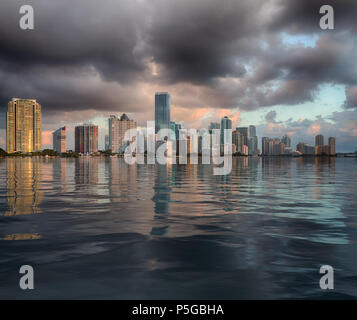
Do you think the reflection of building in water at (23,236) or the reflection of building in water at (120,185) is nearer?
the reflection of building in water at (23,236)

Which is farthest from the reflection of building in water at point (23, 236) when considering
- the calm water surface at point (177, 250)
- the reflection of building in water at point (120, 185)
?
the reflection of building in water at point (120, 185)

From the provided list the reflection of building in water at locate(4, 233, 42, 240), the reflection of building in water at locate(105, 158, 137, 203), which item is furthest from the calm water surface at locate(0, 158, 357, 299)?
the reflection of building in water at locate(105, 158, 137, 203)

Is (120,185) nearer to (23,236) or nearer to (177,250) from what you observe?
(23,236)

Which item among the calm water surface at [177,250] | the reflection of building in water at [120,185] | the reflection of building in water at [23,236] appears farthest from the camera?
the reflection of building in water at [120,185]

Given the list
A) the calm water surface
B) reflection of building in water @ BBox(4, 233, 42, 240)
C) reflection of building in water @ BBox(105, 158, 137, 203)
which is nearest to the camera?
the calm water surface

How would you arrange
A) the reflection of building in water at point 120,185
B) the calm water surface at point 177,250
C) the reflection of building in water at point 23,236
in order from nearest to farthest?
the calm water surface at point 177,250
the reflection of building in water at point 23,236
the reflection of building in water at point 120,185

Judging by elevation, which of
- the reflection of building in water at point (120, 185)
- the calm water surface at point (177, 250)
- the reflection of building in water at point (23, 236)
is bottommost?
the calm water surface at point (177, 250)

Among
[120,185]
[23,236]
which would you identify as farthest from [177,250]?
[120,185]

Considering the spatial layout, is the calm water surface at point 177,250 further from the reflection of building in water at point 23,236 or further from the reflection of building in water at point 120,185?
the reflection of building in water at point 120,185

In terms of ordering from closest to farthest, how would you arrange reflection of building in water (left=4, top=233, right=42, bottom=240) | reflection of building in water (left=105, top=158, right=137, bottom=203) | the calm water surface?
the calm water surface
reflection of building in water (left=4, top=233, right=42, bottom=240)
reflection of building in water (left=105, top=158, right=137, bottom=203)

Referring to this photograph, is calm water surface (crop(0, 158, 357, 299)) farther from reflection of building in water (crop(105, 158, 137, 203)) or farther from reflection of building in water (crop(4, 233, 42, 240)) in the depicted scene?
reflection of building in water (crop(105, 158, 137, 203))

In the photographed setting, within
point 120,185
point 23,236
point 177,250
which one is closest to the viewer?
point 177,250

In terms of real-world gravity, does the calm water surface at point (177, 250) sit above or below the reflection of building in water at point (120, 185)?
below
